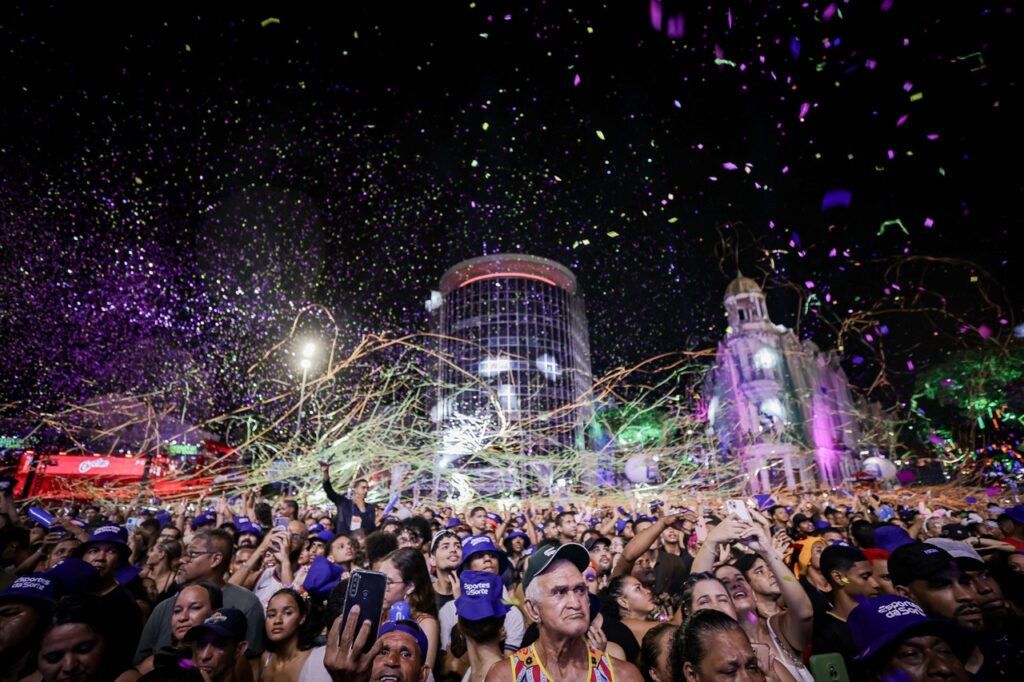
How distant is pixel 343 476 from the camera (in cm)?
1755

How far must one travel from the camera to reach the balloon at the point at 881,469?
3069 centimetres

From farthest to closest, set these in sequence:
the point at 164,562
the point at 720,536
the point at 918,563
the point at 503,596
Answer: the point at 164,562
the point at 503,596
the point at 720,536
the point at 918,563

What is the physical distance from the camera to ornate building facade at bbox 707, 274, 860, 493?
167 feet

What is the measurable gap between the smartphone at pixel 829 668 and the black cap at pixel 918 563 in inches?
34.8

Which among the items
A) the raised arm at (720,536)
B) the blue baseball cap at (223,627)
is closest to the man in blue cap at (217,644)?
the blue baseball cap at (223,627)

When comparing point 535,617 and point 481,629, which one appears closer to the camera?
point 535,617

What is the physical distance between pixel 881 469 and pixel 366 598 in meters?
39.3

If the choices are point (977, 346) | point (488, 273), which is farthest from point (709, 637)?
point (488, 273)

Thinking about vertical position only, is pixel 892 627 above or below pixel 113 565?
below

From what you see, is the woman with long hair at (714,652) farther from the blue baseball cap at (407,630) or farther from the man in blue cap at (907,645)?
the blue baseball cap at (407,630)

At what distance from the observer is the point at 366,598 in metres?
2.17

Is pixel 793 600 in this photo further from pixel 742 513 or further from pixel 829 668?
pixel 742 513

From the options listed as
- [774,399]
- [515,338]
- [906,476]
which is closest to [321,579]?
[906,476]

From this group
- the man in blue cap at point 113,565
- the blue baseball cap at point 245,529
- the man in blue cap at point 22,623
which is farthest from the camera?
the blue baseball cap at point 245,529
